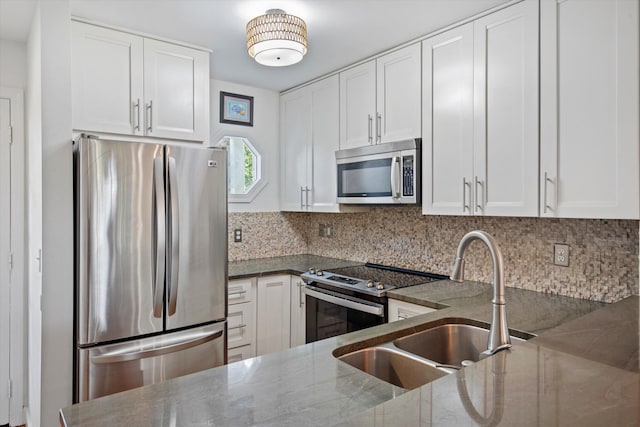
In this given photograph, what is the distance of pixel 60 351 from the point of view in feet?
6.26

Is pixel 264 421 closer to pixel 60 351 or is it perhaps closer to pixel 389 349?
pixel 389 349

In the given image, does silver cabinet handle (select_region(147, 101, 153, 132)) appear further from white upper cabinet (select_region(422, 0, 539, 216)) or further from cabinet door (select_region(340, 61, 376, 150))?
white upper cabinet (select_region(422, 0, 539, 216))

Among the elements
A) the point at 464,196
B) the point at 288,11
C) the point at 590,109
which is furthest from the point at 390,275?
the point at 288,11

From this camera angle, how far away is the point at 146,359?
2.06m

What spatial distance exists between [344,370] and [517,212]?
1306 mm

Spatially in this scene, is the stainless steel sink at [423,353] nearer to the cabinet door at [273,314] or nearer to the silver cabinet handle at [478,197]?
the silver cabinet handle at [478,197]

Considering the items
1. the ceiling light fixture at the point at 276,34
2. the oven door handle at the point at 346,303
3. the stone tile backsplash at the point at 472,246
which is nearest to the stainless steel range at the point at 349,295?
the oven door handle at the point at 346,303

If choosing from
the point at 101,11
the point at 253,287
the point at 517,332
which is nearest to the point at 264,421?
the point at 517,332

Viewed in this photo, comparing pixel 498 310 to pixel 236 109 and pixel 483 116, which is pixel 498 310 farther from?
pixel 236 109

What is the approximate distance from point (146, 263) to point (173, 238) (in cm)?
18

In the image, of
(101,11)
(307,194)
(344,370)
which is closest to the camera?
(344,370)

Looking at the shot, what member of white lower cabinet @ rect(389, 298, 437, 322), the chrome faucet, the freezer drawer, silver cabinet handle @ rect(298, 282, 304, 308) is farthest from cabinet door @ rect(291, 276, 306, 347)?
the chrome faucet

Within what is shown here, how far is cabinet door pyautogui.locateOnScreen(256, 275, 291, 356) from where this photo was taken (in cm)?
296

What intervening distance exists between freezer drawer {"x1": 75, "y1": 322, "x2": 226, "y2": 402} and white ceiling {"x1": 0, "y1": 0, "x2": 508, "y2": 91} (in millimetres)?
1661
